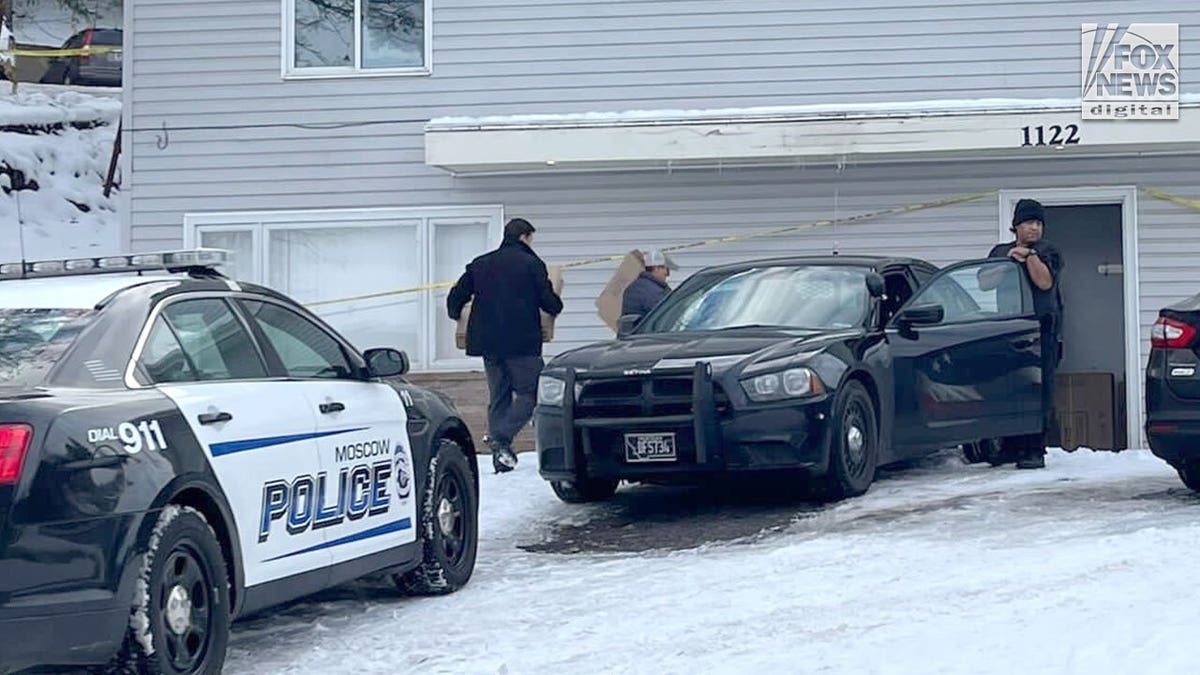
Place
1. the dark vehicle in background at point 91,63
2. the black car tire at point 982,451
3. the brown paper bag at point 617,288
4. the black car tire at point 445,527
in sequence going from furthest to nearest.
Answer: the dark vehicle in background at point 91,63
the brown paper bag at point 617,288
the black car tire at point 982,451
the black car tire at point 445,527

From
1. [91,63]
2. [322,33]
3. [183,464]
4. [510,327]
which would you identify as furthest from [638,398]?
[91,63]

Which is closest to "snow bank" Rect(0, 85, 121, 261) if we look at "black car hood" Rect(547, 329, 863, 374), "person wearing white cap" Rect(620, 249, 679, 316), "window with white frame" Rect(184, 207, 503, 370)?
"window with white frame" Rect(184, 207, 503, 370)

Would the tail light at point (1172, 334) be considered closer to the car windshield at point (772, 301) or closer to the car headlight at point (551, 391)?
the car windshield at point (772, 301)

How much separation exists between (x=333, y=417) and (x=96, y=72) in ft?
88.5

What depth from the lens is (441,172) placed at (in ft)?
52.4

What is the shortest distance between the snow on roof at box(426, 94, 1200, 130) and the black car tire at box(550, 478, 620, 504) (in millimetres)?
4206

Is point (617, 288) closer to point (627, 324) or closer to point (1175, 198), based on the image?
point (627, 324)

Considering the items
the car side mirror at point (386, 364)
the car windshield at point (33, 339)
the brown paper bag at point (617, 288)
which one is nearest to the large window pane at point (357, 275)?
the brown paper bag at point (617, 288)

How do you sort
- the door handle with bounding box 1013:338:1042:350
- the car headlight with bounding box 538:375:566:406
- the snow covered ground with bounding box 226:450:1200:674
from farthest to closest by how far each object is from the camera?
the door handle with bounding box 1013:338:1042:350 → the car headlight with bounding box 538:375:566:406 → the snow covered ground with bounding box 226:450:1200:674

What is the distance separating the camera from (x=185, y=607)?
253 inches

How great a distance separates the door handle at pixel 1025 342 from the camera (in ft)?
40.2

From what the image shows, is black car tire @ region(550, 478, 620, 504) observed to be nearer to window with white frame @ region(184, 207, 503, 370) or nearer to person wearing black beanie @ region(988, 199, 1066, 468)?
person wearing black beanie @ region(988, 199, 1066, 468)

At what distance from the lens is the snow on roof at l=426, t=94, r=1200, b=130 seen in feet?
48.2

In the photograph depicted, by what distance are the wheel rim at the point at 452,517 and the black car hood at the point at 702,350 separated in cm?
184
